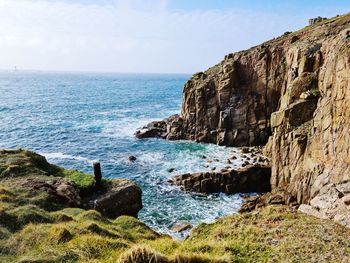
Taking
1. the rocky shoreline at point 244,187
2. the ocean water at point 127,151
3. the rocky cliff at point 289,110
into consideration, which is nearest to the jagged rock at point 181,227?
the rocky shoreline at point 244,187

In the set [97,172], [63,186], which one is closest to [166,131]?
[97,172]

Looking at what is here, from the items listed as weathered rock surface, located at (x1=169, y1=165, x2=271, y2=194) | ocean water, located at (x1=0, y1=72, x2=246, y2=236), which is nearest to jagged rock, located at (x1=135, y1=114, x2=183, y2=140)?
ocean water, located at (x1=0, y1=72, x2=246, y2=236)

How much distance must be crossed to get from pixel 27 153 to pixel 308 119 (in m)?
34.3

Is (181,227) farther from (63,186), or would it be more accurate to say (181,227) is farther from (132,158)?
(132,158)

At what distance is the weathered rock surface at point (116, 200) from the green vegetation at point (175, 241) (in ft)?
23.0

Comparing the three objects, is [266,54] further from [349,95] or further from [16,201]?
[16,201]

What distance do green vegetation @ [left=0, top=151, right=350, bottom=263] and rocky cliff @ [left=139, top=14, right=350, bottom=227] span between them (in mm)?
4684

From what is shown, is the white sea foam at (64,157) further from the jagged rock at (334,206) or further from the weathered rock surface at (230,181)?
the jagged rock at (334,206)

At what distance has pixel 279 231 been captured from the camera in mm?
17828

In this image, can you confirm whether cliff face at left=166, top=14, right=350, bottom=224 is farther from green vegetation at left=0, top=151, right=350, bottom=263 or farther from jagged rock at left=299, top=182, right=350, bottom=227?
green vegetation at left=0, top=151, right=350, bottom=263

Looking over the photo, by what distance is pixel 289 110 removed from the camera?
44156mm

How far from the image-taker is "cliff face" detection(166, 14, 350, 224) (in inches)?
1389

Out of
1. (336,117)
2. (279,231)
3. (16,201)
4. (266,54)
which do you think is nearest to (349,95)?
(336,117)

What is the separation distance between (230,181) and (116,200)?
64.8 feet
